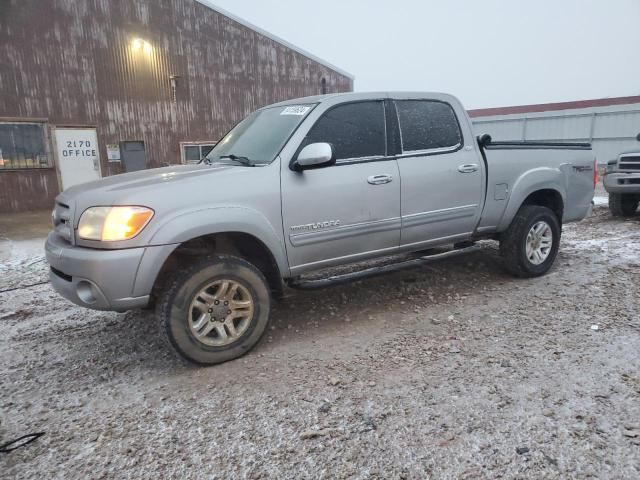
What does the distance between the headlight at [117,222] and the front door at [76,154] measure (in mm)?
10413

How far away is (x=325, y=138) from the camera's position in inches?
143

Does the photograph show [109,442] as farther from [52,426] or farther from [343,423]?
[343,423]

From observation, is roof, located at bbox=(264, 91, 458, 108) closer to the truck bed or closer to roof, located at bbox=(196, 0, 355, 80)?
the truck bed

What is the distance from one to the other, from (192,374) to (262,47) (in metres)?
14.0

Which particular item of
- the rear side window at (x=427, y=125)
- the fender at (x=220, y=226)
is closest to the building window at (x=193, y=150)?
the rear side window at (x=427, y=125)

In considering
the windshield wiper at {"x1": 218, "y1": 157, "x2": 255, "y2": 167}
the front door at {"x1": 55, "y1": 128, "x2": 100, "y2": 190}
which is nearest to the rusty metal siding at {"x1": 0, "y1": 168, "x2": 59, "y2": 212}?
the front door at {"x1": 55, "y1": 128, "x2": 100, "y2": 190}

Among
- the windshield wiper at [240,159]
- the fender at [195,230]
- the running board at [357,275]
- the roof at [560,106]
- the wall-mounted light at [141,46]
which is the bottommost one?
the running board at [357,275]

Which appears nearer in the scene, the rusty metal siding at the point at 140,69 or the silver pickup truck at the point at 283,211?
the silver pickup truck at the point at 283,211

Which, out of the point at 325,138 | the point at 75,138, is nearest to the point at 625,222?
the point at 325,138

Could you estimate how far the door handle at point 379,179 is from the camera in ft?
12.1

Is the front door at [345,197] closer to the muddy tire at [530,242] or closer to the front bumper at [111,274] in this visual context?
the front bumper at [111,274]

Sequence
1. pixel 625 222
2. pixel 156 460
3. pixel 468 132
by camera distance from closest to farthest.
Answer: pixel 156 460
pixel 468 132
pixel 625 222

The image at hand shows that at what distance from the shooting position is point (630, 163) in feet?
26.8

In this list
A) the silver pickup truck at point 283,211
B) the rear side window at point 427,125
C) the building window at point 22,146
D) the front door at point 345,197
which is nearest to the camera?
the silver pickup truck at point 283,211
